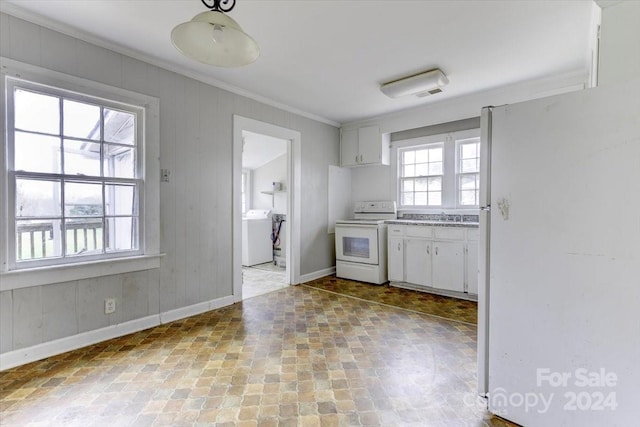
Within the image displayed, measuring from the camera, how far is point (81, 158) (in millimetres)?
2449

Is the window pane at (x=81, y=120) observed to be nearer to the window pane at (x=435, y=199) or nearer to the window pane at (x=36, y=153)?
the window pane at (x=36, y=153)

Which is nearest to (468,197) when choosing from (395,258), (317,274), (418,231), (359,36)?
(418,231)

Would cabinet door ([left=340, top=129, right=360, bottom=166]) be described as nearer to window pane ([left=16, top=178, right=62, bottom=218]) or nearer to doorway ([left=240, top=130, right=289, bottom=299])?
doorway ([left=240, top=130, right=289, bottom=299])

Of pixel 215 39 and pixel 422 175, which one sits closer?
pixel 215 39

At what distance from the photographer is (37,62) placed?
7.22ft

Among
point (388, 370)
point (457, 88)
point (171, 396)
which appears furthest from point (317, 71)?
point (171, 396)

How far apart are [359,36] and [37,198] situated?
112 inches

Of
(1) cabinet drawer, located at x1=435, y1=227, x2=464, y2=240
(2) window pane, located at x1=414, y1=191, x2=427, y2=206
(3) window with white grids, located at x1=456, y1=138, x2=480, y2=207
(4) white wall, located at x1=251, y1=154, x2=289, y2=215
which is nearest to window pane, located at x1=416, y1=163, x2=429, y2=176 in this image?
(2) window pane, located at x1=414, y1=191, x2=427, y2=206

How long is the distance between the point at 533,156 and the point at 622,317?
80 cm

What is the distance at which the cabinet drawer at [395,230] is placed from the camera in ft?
14.1

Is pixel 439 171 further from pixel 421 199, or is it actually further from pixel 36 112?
pixel 36 112

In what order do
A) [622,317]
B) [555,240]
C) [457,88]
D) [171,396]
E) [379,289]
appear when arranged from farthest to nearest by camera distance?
[379,289] < [457,88] < [171,396] < [555,240] < [622,317]

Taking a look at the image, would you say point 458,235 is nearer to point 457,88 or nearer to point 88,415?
point 457,88

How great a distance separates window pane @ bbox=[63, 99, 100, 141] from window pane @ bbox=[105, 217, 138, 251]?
747mm
